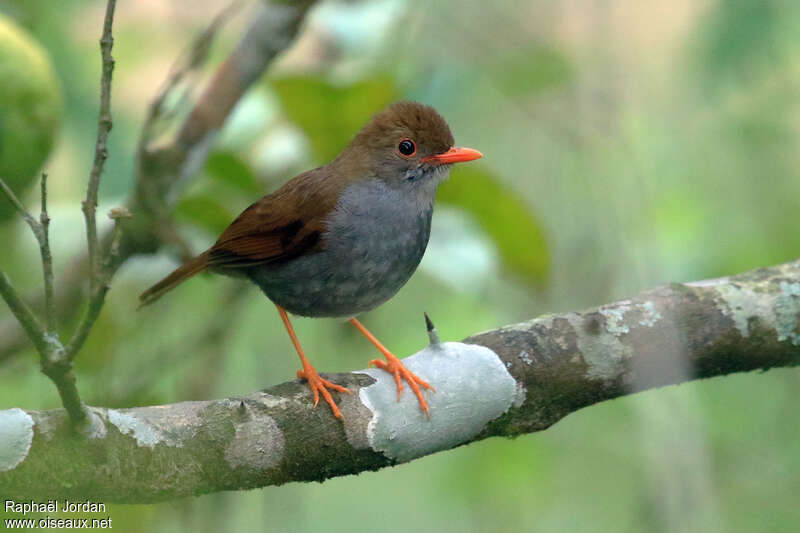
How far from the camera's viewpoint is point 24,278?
4191 millimetres

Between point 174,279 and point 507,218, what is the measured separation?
1523 mm

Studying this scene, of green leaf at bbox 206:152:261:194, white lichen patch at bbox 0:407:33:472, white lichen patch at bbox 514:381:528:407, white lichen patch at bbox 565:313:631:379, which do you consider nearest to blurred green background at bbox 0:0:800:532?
green leaf at bbox 206:152:261:194

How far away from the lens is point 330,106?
4129 millimetres

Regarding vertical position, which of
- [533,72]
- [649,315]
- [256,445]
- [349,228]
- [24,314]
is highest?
[533,72]

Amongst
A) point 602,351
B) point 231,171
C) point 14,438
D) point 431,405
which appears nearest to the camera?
point 14,438

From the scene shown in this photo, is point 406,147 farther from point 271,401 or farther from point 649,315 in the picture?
point 271,401

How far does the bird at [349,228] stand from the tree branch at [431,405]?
50 cm

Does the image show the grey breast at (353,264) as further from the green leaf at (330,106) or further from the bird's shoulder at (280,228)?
the green leaf at (330,106)

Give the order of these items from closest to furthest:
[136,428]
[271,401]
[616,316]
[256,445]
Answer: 1. [136,428]
2. [256,445]
3. [271,401]
4. [616,316]

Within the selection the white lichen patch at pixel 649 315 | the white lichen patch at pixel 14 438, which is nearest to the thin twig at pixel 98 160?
the white lichen patch at pixel 14 438

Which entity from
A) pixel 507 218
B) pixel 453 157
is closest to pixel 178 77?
pixel 453 157

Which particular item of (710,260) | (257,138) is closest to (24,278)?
(257,138)

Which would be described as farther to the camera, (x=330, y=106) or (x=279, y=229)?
(x=330, y=106)

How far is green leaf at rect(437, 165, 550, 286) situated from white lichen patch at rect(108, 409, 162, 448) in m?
2.16
